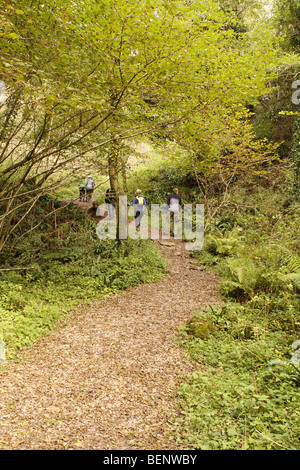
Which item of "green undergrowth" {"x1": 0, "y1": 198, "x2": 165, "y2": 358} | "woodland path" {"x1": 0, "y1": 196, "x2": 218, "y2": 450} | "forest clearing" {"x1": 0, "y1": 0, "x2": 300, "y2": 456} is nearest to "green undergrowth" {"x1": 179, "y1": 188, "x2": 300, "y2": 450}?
"forest clearing" {"x1": 0, "y1": 0, "x2": 300, "y2": 456}

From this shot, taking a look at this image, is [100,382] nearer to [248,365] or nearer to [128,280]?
[248,365]

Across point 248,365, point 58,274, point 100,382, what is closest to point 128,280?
point 58,274

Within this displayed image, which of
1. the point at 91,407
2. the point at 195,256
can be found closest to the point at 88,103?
the point at 91,407

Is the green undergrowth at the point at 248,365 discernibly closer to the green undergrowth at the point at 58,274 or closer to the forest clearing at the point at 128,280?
the forest clearing at the point at 128,280

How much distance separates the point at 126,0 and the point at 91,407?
7.83m

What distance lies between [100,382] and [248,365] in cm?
202

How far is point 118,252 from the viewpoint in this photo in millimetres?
9203

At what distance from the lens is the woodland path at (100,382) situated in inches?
122

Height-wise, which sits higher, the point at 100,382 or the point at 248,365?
the point at 248,365

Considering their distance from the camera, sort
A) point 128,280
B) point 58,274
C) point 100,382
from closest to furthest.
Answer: point 100,382 < point 58,274 < point 128,280

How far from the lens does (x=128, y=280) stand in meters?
8.07

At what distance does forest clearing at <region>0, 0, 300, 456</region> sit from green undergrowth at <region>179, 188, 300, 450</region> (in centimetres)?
2

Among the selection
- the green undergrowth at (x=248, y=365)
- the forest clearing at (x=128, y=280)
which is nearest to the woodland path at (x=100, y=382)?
the forest clearing at (x=128, y=280)

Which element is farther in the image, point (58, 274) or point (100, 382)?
point (58, 274)
